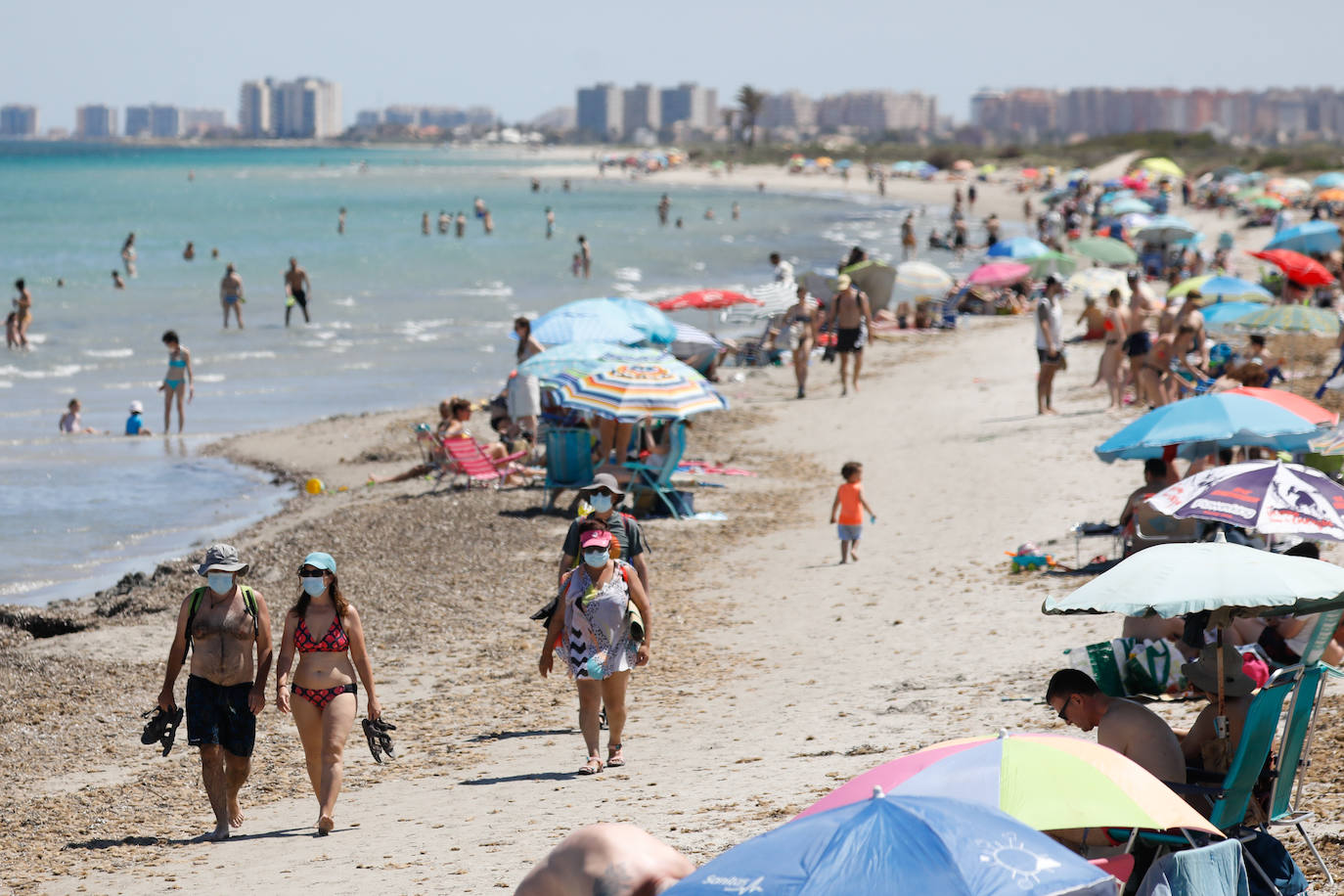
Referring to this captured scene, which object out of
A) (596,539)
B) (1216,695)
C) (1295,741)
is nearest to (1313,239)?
(596,539)

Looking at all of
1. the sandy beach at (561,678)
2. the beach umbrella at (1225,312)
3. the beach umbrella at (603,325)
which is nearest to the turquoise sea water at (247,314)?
the sandy beach at (561,678)

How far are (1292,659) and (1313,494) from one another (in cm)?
111

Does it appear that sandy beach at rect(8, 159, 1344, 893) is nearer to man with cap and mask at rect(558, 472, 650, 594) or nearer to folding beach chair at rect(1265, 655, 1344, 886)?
folding beach chair at rect(1265, 655, 1344, 886)

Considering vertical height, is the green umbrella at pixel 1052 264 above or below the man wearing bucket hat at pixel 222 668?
above

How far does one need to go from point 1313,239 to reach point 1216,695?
2494 cm

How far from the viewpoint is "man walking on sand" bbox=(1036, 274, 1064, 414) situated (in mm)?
16203

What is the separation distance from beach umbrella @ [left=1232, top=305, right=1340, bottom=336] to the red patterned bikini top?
10.7 metres

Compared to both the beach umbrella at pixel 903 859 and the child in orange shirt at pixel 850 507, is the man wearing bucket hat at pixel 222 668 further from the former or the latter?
the child in orange shirt at pixel 850 507

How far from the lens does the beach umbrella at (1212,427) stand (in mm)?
8688

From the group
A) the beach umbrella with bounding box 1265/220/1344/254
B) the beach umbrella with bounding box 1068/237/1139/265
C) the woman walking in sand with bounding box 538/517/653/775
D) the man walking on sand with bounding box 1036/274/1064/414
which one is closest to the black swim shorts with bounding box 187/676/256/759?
the woman walking in sand with bounding box 538/517/653/775

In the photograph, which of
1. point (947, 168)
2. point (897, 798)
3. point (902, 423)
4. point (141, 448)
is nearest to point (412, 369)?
point (141, 448)

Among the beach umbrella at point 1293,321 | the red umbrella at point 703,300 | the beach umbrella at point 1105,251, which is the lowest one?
the red umbrella at point 703,300

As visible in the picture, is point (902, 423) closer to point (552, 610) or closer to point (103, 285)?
point (552, 610)

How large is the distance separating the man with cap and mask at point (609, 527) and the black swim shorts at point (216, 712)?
1540 millimetres
